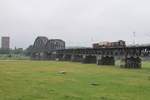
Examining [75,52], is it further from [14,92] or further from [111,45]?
[14,92]

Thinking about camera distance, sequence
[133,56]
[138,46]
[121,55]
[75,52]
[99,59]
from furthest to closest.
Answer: [75,52] → [99,59] → [121,55] → [133,56] → [138,46]

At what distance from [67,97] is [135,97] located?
23.9 ft

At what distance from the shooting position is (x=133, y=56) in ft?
408

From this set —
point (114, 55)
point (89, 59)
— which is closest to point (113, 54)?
point (114, 55)

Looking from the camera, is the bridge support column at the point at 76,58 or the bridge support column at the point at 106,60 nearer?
the bridge support column at the point at 106,60

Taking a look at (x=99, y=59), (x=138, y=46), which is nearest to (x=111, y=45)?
(x=99, y=59)

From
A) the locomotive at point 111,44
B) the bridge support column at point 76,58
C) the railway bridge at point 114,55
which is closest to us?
the railway bridge at point 114,55

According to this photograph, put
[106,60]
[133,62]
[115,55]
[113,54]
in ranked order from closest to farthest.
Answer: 1. [133,62]
2. [115,55]
3. [113,54]
4. [106,60]

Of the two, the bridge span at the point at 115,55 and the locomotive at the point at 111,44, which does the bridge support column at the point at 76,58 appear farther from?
the locomotive at the point at 111,44

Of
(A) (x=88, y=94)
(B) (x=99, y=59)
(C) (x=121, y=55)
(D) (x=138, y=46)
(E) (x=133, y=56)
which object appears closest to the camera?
(A) (x=88, y=94)

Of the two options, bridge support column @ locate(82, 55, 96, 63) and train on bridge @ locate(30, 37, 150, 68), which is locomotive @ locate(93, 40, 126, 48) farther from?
bridge support column @ locate(82, 55, 96, 63)

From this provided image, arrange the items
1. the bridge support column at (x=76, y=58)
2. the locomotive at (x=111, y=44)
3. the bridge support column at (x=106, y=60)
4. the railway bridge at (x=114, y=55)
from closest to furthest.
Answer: the railway bridge at (x=114, y=55)
the locomotive at (x=111, y=44)
the bridge support column at (x=106, y=60)
the bridge support column at (x=76, y=58)

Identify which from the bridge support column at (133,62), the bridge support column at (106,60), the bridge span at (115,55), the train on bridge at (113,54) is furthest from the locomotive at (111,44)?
the bridge support column at (133,62)

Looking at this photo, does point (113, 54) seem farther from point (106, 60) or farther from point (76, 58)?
point (76, 58)
